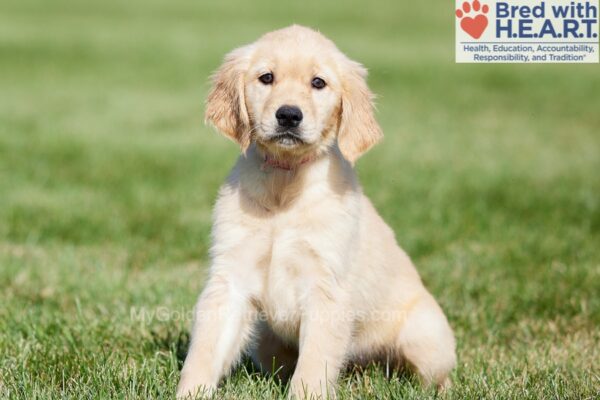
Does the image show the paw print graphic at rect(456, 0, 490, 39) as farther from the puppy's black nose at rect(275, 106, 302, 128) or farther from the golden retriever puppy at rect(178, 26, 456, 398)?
the puppy's black nose at rect(275, 106, 302, 128)

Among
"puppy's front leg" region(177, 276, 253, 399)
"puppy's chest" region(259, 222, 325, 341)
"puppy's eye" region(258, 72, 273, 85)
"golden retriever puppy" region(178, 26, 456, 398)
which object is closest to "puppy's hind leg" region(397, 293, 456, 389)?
"golden retriever puppy" region(178, 26, 456, 398)

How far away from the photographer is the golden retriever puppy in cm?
315

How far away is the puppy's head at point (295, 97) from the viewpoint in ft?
10.4

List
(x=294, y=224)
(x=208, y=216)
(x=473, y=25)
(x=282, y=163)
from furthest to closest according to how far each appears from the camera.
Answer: (x=208, y=216)
(x=473, y=25)
(x=282, y=163)
(x=294, y=224)

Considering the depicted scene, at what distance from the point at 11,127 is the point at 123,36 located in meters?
9.84

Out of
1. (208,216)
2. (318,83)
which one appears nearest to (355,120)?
(318,83)

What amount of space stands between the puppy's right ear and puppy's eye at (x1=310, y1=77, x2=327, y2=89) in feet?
0.94

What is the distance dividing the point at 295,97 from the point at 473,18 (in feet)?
10.1

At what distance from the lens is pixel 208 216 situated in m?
6.49

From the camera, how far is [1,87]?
42.7 ft

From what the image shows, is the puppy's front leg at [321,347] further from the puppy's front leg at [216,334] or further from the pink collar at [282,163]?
the pink collar at [282,163]

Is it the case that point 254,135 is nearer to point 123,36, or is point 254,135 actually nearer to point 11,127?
A: point 11,127

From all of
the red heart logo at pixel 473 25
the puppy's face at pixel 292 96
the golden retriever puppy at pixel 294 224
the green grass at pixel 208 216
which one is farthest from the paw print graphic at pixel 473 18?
the puppy's face at pixel 292 96

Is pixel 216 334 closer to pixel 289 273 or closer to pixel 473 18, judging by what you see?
pixel 289 273
